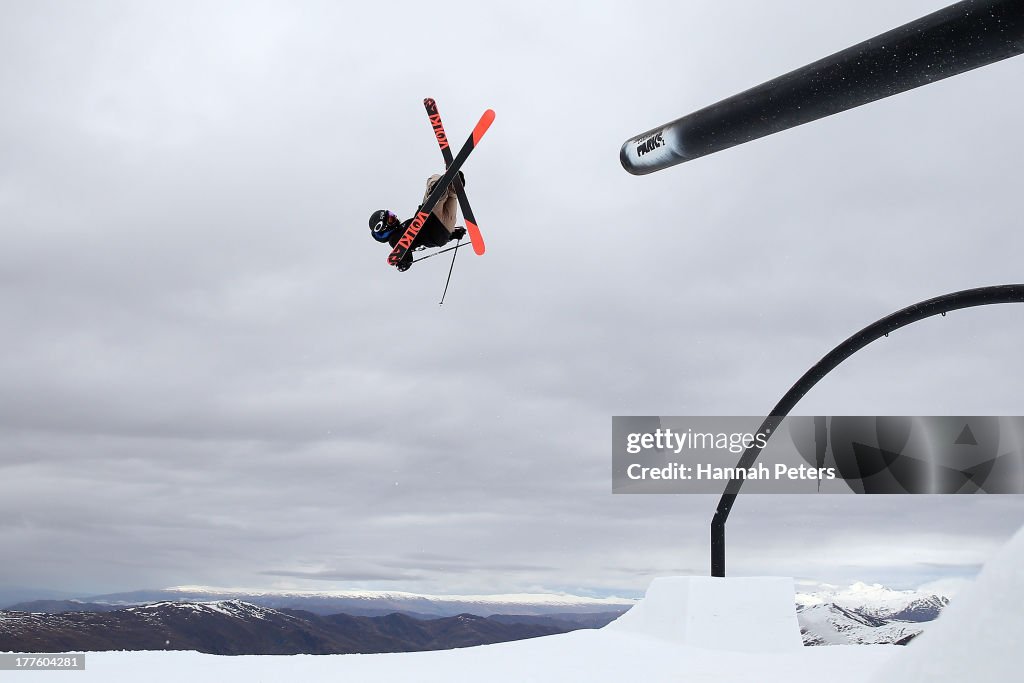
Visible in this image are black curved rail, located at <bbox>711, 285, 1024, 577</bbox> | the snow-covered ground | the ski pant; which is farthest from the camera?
the ski pant

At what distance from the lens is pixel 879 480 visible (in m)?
15.5

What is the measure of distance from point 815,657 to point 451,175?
862cm

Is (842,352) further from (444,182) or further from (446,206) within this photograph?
(444,182)

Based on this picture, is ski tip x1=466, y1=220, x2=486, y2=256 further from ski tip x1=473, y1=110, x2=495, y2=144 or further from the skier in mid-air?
ski tip x1=473, y1=110, x2=495, y2=144

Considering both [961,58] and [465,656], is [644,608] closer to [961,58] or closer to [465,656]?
[465,656]

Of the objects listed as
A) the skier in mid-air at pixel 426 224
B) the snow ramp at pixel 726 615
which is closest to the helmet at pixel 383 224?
the skier in mid-air at pixel 426 224

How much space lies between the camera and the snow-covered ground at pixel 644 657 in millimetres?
8930

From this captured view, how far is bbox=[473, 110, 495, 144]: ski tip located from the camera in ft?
39.5

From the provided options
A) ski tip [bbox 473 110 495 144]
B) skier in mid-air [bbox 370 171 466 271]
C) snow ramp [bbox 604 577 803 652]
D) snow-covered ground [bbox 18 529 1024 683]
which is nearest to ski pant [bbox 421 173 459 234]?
skier in mid-air [bbox 370 171 466 271]

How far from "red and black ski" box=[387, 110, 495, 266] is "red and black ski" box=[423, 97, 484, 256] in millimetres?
330

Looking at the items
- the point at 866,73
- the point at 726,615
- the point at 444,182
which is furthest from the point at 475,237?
the point at 866,73

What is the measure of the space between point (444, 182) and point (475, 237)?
1.31 meters

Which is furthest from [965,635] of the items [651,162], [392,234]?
[392,234]

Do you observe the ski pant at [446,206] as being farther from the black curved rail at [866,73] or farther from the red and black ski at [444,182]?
the black curved rail at [866,73]
